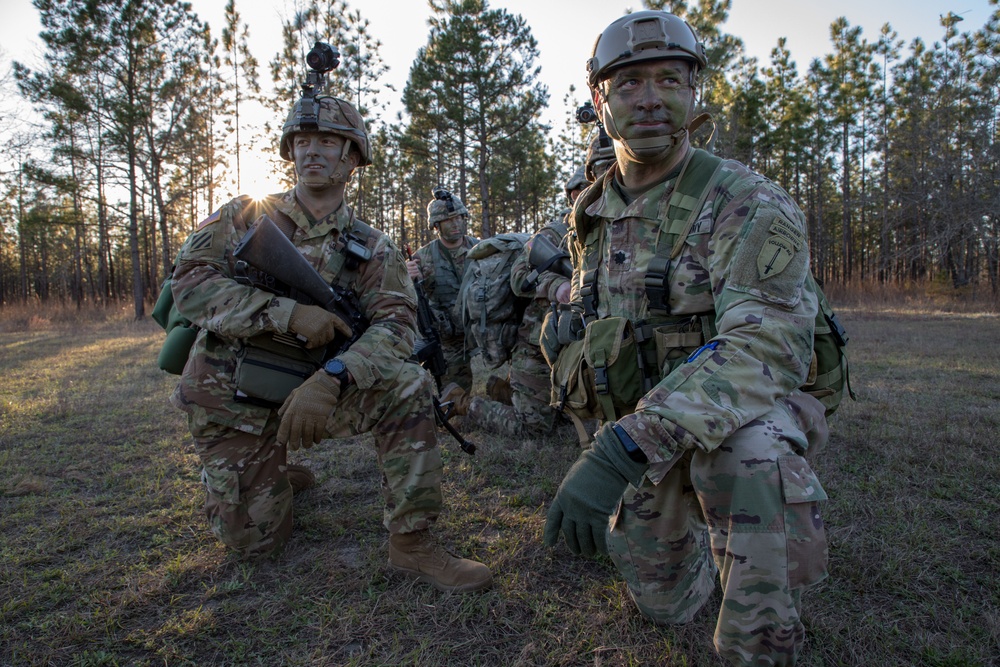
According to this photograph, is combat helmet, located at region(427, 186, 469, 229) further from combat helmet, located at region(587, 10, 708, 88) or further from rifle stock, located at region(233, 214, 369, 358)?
combat helmet, located at region(587, 10, 708, 88)

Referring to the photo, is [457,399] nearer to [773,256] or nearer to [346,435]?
[346,435]

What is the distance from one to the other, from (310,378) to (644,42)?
1.96m

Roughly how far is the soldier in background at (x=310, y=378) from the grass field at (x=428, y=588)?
210 millimetres

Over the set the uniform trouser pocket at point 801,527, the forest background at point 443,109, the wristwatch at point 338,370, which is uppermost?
the forest background at point 443,109

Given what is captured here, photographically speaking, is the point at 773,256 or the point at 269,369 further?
the point at 269,369

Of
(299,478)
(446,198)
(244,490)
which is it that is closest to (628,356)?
(244,490)

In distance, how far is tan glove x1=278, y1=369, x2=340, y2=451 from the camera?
2.60m

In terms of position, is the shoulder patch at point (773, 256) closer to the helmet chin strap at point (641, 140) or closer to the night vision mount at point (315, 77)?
the helmet chin strap at point (641, 140)

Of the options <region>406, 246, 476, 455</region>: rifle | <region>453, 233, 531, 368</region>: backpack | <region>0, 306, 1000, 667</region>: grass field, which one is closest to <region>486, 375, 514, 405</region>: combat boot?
<region>453, 233, 531, 368</region>: backpack

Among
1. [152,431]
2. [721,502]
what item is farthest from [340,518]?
[152,431]

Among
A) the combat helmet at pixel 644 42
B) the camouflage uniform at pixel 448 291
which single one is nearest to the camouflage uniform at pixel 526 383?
the camouflage uniform at pixel 448 291

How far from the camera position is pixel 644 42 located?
80.6 inches

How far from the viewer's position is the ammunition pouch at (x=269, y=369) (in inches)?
114

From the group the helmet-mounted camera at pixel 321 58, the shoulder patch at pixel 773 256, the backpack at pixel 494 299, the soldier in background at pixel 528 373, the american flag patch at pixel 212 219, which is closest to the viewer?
the shoulder patch at pixel 773 256
